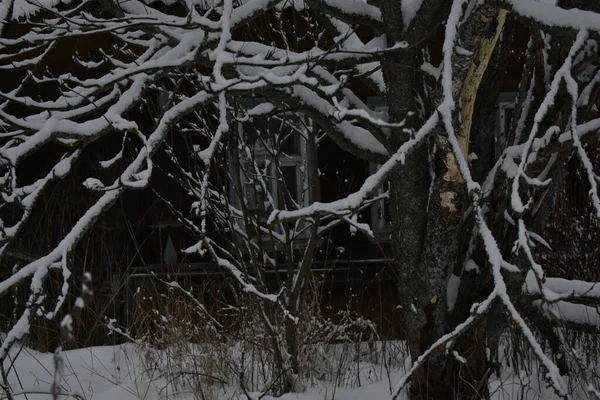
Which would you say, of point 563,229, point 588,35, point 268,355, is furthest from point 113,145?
point 588,35

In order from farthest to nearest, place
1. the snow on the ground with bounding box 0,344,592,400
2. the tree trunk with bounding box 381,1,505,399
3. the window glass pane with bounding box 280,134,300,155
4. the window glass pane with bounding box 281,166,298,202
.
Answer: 1. the window glass pane with bounding box 281,166,298,202
2. the window glass pane with bounding box 280,134,300,155
3. the snow on the ground with bounding box 0,344,592,400
4. the tree trunk with bounding box 381,1,505,399

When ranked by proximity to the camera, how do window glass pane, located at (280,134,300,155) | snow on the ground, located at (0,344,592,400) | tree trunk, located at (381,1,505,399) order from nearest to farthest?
1. tree trunk, located at (381,1,505,399)
2. snow on the ground, located at (0,344,592,400)
3. window glass pane, located at (280,134,300,155)

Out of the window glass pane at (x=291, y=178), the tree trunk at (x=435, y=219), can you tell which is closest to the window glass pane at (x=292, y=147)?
the window glass pane at (x=291, y=178)

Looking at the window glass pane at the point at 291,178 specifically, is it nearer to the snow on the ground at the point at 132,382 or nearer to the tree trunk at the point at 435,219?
the snow on the ground at the point at 132,382

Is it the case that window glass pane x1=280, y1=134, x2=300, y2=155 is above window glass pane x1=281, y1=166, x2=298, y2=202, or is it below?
above

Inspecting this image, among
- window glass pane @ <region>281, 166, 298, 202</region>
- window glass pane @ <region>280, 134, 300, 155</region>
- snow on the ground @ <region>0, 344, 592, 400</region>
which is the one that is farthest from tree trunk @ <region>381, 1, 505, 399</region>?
window glass pane @ <region>281, 166, 298, 202</region>

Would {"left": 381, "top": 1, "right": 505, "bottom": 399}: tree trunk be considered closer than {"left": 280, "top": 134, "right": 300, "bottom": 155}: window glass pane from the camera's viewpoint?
Yes

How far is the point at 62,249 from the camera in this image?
3.08 metres

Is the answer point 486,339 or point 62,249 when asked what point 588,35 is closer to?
point 486,339

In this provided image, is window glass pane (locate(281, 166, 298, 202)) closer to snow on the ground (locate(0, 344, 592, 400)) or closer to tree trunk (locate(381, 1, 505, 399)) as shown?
snow on the ground (locate(0, 344, 592, 400))

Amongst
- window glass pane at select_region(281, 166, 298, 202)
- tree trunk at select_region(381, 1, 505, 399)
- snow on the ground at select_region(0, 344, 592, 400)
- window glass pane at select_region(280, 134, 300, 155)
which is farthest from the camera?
window glass pane at select_region(281, 166, 298, 202)

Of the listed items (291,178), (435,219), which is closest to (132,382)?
(435,219)

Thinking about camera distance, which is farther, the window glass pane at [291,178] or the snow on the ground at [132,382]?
the window glass pane at [291,178]

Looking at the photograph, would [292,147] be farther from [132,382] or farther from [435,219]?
[435,219]
